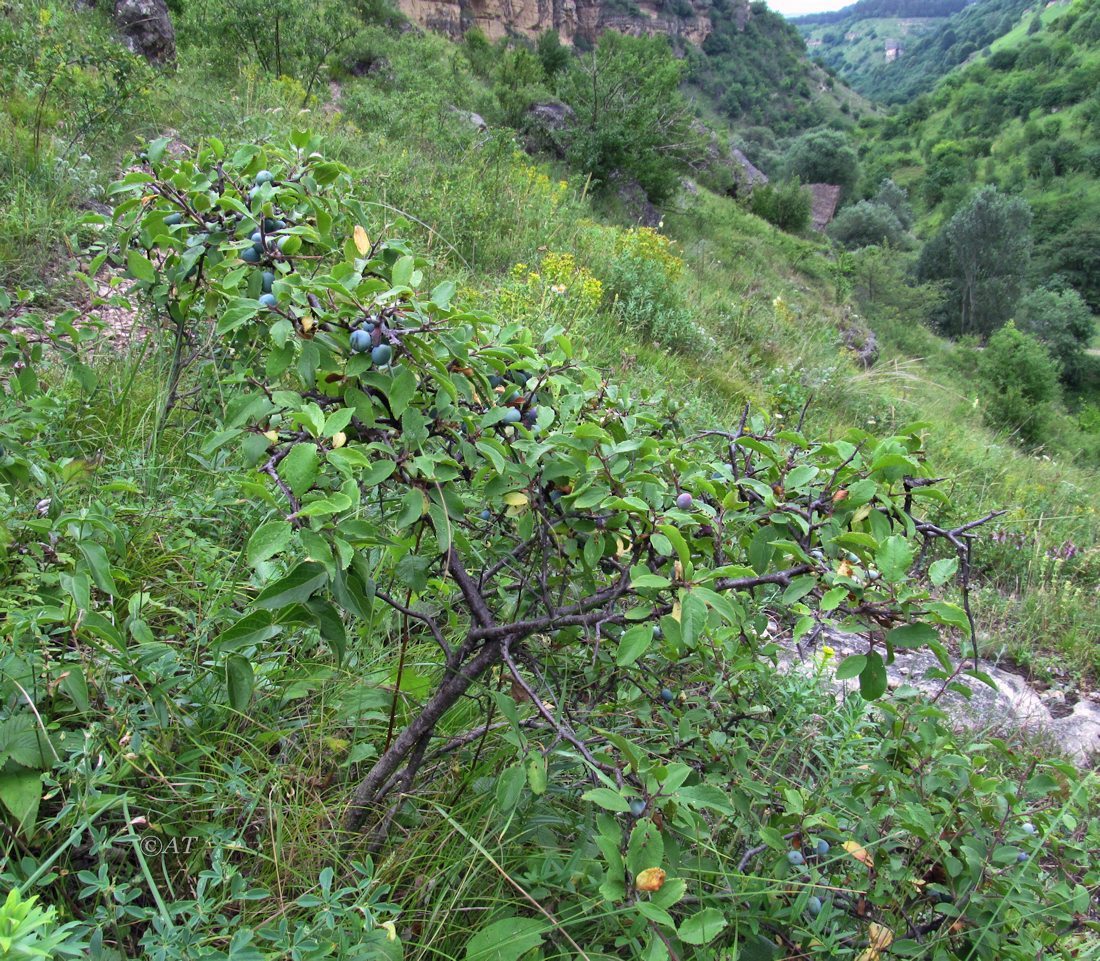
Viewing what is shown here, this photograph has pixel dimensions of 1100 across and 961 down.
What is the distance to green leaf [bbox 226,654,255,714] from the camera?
1.03m

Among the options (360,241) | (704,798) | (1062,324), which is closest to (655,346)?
(360,241)

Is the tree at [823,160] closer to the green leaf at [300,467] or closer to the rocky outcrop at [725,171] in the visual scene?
the rocky outcrop at [725,171]

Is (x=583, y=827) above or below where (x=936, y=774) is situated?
below

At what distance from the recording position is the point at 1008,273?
38469 mm

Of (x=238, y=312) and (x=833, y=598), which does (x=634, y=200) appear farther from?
(x=833, y=598)

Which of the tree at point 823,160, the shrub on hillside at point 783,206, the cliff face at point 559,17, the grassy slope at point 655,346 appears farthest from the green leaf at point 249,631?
the tree at point 823,160

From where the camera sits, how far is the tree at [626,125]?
12.3 meters

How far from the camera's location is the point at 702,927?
0.95 metres

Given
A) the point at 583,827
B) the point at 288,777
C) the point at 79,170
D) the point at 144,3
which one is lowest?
the point at 288,777

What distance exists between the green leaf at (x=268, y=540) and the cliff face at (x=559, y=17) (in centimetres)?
2685

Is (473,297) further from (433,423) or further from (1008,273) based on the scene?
(1008,273)

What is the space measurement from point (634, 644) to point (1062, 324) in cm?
4757

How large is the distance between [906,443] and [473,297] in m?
3.39

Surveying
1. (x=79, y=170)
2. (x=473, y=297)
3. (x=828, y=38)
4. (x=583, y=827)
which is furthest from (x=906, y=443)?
(x=828, y=38)
